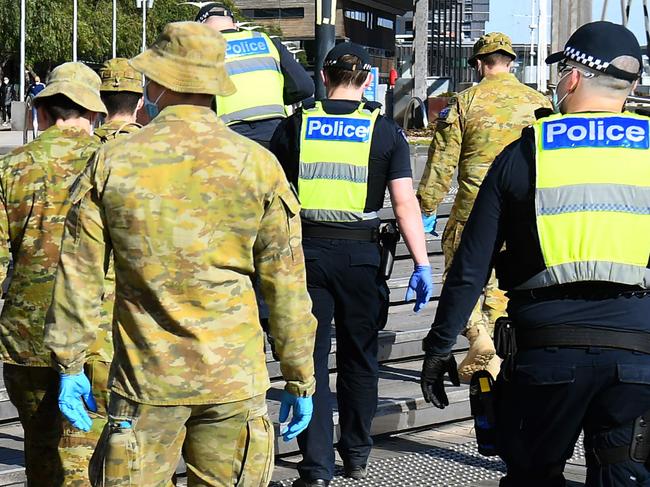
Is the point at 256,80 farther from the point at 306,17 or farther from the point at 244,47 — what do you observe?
the point at 306,17

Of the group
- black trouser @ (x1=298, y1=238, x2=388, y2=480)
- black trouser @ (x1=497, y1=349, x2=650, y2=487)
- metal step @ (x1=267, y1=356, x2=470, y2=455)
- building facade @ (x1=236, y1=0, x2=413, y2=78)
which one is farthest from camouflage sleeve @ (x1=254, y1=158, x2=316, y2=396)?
building facade @ (x1=236, y1=0, x2=413, y2=78)

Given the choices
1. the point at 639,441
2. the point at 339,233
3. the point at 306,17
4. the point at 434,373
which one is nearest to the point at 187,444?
the point at 434,373

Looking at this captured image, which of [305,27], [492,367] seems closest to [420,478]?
[492,367]

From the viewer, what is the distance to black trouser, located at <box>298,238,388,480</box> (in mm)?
5797

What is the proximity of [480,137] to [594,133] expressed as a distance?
3226mm

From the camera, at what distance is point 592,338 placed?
3736mm

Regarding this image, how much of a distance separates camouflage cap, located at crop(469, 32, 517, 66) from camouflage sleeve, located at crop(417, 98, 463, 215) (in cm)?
31

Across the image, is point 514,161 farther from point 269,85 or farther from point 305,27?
point 305,27

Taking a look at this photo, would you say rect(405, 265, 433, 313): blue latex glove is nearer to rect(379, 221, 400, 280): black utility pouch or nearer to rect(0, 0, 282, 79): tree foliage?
rect(379, 221, 400, 280): black utility pouch

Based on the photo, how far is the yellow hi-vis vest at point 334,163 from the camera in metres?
5.80

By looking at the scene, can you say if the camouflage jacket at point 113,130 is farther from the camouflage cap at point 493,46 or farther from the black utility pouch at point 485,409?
the camouflage cap at point 493,46

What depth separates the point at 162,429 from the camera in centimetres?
371

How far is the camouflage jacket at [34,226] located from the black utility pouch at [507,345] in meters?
1.56

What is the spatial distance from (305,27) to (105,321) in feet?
351
